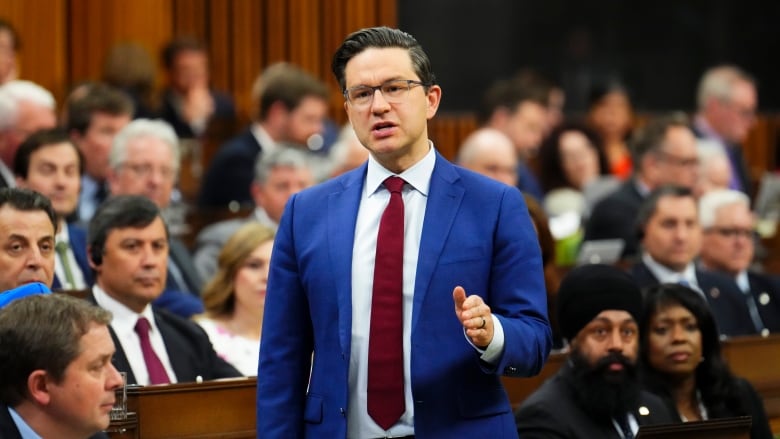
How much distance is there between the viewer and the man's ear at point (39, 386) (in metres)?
3.02

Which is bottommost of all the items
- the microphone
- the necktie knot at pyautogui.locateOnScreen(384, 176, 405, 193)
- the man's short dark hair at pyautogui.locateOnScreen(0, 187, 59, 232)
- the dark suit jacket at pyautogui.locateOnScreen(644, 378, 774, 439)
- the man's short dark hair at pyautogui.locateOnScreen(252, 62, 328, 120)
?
the dark suit jacket at pyautogui.locateOnScreen(644, 378, 774, 439)

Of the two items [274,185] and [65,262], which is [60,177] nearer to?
[65,262]

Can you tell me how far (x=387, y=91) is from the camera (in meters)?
3.24

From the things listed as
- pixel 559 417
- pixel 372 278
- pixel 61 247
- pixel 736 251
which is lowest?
pixel 559 417

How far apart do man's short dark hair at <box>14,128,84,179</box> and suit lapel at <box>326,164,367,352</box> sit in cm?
272

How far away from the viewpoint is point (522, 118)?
9.23 meters

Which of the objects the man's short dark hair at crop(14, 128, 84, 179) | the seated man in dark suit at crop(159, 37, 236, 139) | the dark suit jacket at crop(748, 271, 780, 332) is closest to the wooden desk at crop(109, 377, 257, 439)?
the man's short dark hair at crop(14, 128, 84, 179)

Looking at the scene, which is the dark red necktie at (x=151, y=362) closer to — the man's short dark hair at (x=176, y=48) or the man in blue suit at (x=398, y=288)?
the man in blue suit at (x=398, y=288)

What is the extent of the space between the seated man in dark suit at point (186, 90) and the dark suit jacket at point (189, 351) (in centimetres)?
427

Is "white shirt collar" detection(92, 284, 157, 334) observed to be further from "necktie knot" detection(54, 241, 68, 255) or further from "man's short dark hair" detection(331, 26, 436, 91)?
"man's short dark hair" detection(331, 26, 436, 91)

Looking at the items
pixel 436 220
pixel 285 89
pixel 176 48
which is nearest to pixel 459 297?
pixel 436 220

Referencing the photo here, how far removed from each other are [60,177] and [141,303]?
1116 millimetres

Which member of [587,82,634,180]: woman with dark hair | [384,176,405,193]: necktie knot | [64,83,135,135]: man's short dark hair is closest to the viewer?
[384,176,405,193]: necktie knot

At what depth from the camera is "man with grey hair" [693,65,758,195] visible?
944cm
